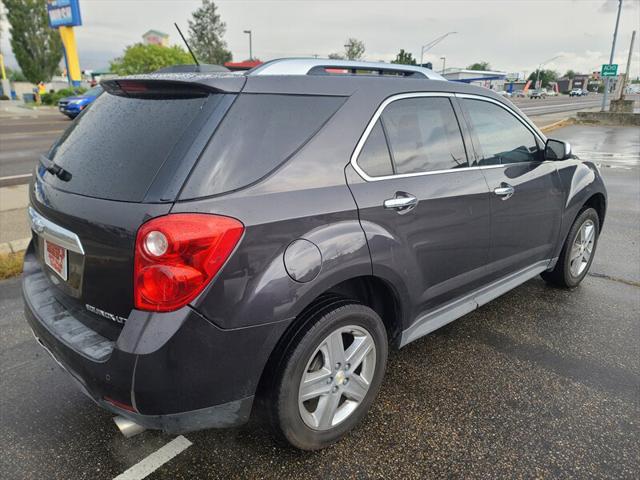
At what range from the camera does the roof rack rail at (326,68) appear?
89.3 inches

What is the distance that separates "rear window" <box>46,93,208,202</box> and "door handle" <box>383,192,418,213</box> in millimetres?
972

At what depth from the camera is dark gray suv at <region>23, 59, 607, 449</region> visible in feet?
5.96

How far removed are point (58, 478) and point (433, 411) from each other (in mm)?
1856

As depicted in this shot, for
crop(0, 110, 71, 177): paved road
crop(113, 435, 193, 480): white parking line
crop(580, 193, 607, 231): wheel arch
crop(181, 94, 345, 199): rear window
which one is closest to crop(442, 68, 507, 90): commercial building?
crop(580, 193, 607, 231): wheel arch

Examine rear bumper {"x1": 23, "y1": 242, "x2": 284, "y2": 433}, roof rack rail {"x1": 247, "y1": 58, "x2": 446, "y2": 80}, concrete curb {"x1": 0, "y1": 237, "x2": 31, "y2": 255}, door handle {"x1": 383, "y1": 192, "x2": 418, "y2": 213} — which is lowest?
concrete curb {"x1": 0, "y1": 237, "x2": 31, "y2": 255}

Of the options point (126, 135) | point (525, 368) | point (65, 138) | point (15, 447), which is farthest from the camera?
point (525, 368)

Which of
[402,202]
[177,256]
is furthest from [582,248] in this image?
[177,256]

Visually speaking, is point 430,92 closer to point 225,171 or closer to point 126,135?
point 225,171

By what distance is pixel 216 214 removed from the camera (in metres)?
1.82

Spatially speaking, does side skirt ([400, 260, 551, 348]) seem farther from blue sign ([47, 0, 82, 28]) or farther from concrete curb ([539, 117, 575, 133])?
blue sign ([47, 0, 82, 28])

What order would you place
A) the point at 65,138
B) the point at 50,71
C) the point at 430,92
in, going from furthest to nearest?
1. the point at 50,71
2. the point at 430,92
3. the point at 65,138

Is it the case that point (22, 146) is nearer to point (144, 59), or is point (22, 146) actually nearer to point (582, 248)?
point (582, 248)

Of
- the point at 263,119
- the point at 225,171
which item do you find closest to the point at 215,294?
the point at 225,171

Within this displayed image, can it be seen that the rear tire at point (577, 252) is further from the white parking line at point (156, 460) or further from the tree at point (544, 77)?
the tree at point (544, 77)
